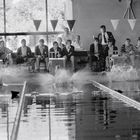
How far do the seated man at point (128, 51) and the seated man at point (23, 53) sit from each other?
356cm

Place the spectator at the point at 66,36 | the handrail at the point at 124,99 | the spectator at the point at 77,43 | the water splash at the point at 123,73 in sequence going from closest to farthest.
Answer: the handrail at the point at 124,99
the water splash at the point at 123,73
the spectator at the point at 77,43
the spectator at the point at 66,36

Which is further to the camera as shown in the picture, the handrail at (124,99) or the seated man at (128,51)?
the seated man at (128,51)

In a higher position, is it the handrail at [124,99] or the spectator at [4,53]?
the spectator at [4,53]

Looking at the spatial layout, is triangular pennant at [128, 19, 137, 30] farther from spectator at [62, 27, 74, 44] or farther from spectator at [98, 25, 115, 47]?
spectator at [62, 27, 74, 44]

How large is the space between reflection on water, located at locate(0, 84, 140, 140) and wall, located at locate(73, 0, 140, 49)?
1108cm

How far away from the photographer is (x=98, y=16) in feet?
78.7

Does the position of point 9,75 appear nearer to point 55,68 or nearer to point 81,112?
point 55,68

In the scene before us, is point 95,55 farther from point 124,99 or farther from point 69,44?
point 124,99

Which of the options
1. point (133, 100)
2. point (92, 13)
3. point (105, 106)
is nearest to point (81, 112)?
point (105, 106)

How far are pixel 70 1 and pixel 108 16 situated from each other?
1696 mm

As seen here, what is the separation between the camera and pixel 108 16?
23984mm

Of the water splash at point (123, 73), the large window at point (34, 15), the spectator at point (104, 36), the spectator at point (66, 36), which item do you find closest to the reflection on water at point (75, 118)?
the water splash at point (123, 73)

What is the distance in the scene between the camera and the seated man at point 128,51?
21641 millimetres

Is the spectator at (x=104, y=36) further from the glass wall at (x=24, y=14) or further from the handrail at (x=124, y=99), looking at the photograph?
the handrail at (x=124, y=99)
